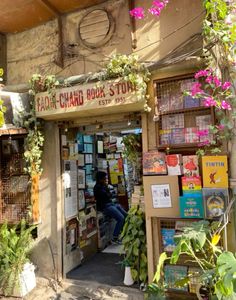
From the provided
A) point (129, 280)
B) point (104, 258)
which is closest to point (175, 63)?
point (129, 280)

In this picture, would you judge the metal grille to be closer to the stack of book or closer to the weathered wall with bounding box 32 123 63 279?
the weathered wall with bounding box 32 123 63 279

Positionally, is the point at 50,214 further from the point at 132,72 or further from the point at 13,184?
the point at 132,72

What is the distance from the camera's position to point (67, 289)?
511cm

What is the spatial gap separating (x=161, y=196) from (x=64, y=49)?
325 cm

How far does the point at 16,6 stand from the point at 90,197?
4158mm

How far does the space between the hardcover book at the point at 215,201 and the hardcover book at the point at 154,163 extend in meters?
0.80

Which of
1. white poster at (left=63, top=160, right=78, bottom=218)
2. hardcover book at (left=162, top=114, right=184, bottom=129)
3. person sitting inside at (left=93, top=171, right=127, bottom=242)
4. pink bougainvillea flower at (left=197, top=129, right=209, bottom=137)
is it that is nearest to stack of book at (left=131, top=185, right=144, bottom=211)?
hardcover book at (left=162, top=114, right=184, bottom=129)

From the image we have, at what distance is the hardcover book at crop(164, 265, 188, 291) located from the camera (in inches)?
171

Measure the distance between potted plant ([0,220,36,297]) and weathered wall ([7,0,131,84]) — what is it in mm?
2936

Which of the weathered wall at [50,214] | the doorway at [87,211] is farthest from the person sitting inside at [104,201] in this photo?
the weathered wall at [50,214]

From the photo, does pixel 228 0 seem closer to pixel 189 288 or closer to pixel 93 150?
pixel 189 288

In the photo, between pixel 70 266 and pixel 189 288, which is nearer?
pixel 189 288

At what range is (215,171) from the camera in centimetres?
404

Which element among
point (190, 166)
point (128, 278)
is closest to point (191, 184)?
point (190, 166)
